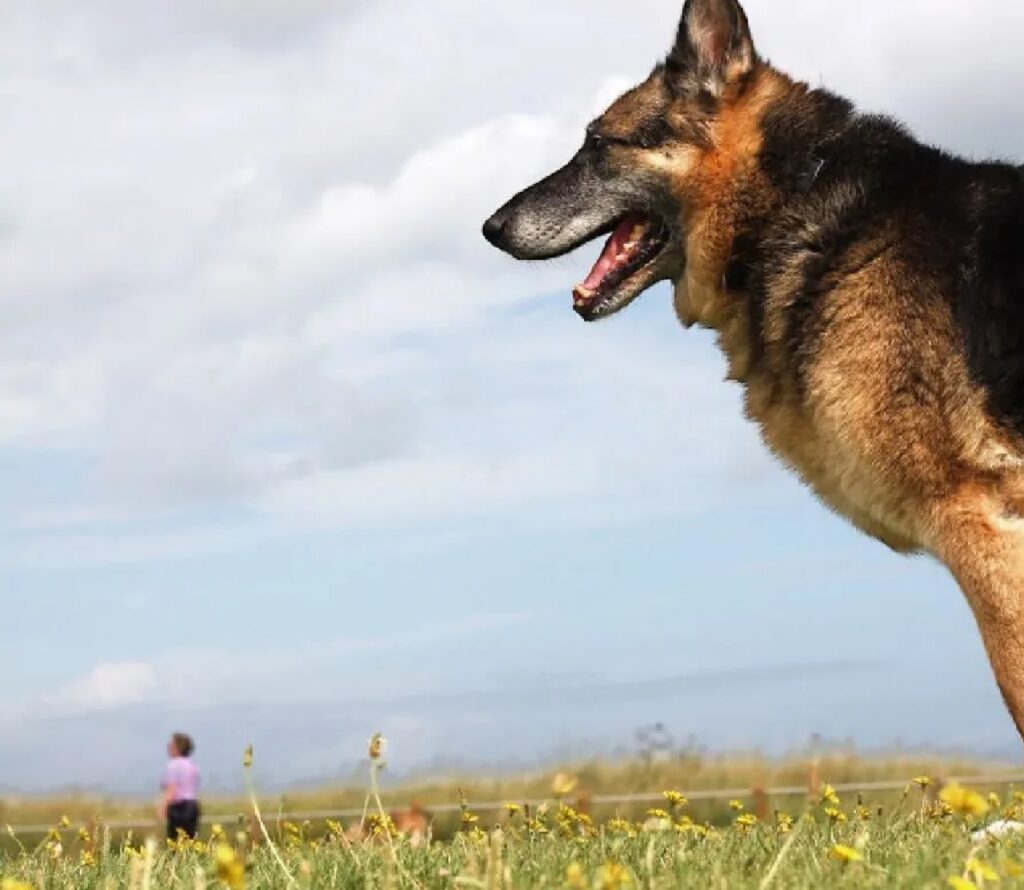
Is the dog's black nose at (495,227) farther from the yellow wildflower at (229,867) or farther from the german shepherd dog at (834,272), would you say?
the yellow wildflower at (229,867)

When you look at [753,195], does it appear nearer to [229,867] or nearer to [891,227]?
[891,227]

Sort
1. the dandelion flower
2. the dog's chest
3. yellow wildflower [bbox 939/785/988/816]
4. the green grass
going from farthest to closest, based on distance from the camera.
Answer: the dog's chest → the green grass → yellow wildflower [bbox 939/785/988/816] → the dandelion flower

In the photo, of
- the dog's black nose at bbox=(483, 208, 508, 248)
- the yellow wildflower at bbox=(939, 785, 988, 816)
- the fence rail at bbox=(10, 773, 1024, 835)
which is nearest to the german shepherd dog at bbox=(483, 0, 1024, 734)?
the dog's black nose at bbox=(483, 208, 508, 248)

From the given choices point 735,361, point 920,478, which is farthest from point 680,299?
point 920,478

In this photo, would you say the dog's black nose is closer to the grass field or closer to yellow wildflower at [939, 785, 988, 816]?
the grass field

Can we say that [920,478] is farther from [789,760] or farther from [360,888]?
[789,760]

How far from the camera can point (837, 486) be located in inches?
236

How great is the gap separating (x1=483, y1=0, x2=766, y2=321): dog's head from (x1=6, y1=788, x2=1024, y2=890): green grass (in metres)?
2.68

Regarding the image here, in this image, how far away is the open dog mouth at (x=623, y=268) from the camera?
6785mm

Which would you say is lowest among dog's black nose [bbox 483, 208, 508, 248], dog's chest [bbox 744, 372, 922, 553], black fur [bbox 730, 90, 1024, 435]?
dog's chest [bbox 744, 372, 922, 553]

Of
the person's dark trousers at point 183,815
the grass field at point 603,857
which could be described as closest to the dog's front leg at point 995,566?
the grass field at point 603,857

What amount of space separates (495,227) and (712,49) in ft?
4.74

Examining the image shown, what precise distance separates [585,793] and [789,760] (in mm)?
3330

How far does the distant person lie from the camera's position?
51.7ft
